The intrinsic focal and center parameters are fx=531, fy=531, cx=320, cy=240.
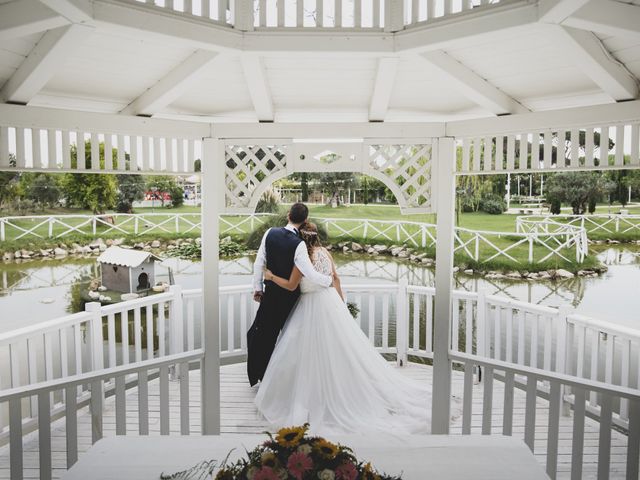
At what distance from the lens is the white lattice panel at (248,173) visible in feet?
9.30

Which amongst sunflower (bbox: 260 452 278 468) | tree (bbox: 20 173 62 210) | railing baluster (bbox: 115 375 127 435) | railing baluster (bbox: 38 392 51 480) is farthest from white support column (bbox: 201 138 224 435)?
tree (bbox: 20 173 62 210)

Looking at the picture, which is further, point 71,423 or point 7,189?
point 7,189

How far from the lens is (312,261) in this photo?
374 cm

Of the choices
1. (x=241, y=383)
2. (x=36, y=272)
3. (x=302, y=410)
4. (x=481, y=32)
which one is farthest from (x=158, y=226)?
(x=481, y=32)

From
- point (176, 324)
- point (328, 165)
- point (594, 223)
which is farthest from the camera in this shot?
point (594, 223)

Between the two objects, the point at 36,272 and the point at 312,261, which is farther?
the point at 36,272

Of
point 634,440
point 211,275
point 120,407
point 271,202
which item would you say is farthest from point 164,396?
point 271,202

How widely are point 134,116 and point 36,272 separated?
6324mm

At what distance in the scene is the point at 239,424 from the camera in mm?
3443

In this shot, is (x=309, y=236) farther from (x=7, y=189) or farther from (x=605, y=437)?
(x=7, y=189)

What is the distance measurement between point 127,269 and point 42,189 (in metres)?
2.59

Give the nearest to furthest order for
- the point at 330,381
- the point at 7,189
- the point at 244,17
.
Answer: the point at 244,17
the point at 330,381
the point at 7,189

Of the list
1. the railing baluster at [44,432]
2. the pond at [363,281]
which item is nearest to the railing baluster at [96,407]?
the railing baluster at [44,432]

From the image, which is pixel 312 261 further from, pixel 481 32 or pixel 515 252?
pixel 515 252
